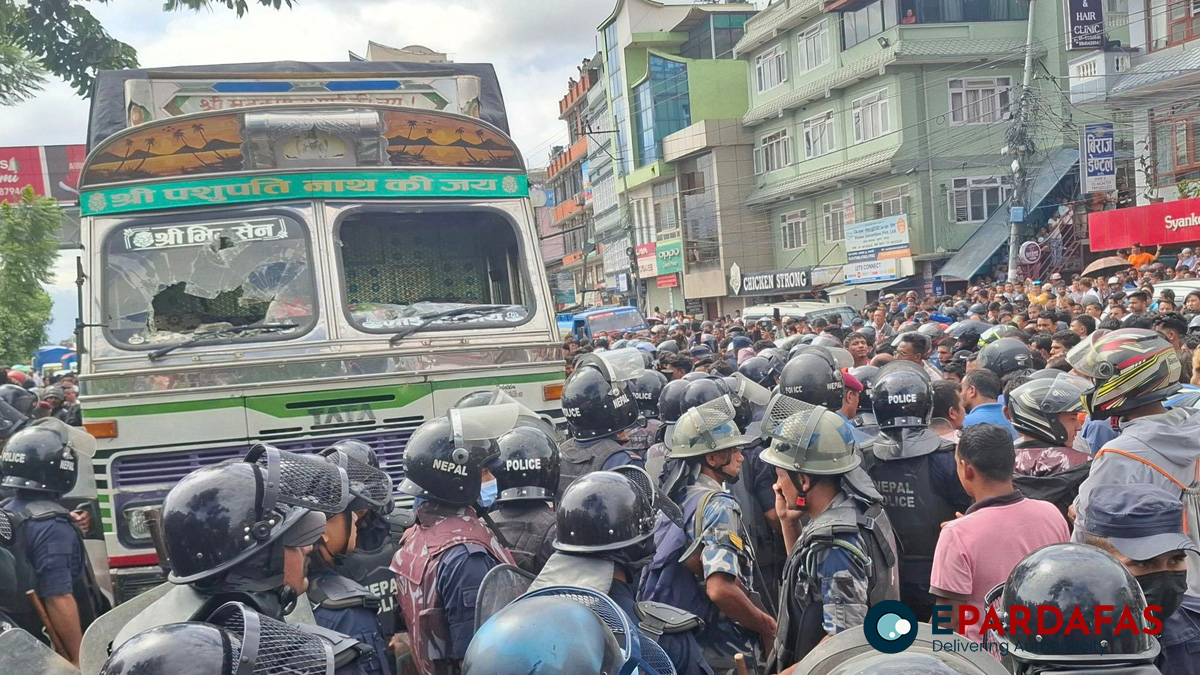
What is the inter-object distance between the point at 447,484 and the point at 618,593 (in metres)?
0.92

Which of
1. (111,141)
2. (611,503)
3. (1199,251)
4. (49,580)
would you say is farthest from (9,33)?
(1199,251)

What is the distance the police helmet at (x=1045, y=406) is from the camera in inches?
184

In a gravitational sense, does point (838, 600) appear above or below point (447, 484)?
below

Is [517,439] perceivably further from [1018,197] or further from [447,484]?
[1018,197]

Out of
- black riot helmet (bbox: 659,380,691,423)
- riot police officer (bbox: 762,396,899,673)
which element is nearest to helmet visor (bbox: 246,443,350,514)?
riot police officer (bbox: 762,396,899,673)

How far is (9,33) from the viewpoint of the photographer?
9172 mm

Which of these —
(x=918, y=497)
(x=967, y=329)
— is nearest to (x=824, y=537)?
(x=918, y=497)

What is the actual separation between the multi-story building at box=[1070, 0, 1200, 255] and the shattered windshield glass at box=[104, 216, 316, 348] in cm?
1952

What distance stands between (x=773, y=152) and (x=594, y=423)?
3363 centimetres

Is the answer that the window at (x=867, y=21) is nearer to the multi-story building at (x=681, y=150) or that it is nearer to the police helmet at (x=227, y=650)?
the multi-story building at (x=681, y=150)

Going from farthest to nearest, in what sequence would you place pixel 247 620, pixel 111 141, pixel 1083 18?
pixel 1083 18 → pixel 111 141 → pixel 247 620

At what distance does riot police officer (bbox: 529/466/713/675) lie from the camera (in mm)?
3191

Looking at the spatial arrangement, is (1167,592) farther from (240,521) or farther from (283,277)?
(283,277)

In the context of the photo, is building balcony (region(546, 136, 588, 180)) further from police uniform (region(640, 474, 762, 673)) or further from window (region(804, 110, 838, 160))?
police uniform (region(640, 474, 762, 673))
